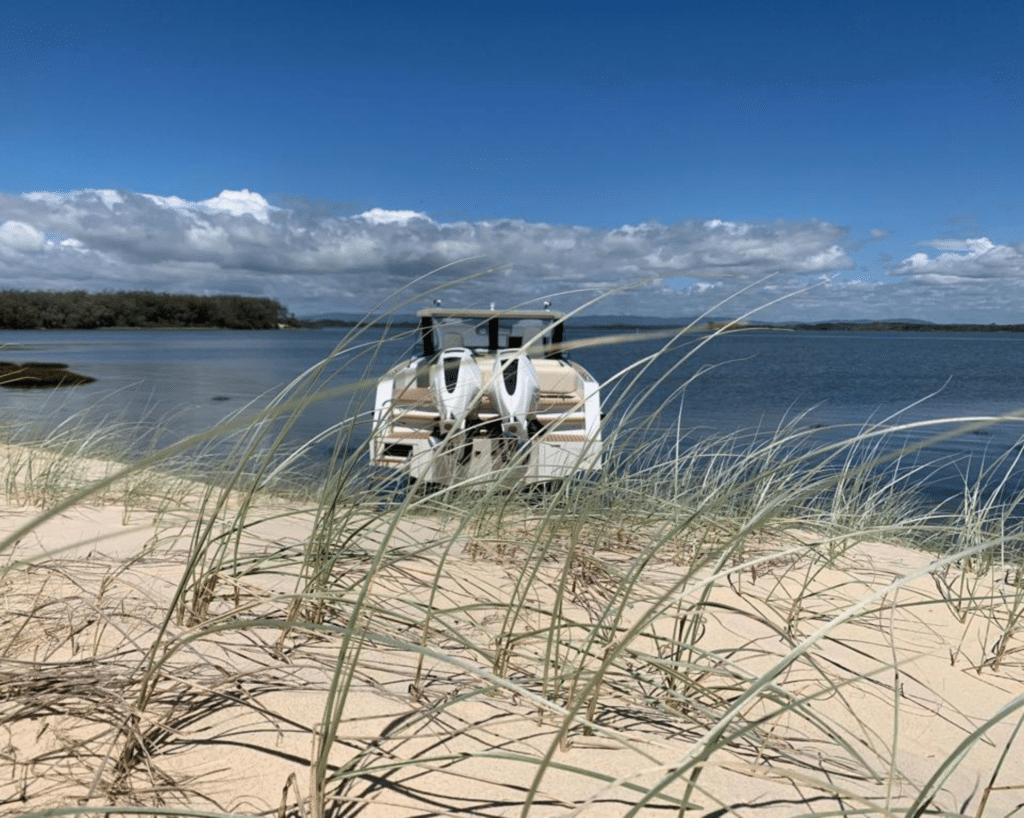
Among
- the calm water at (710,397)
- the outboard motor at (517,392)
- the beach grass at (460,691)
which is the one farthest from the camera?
the calm water at (710,397)

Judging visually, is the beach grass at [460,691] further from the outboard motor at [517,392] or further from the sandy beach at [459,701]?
the outboard motor at [517,392]

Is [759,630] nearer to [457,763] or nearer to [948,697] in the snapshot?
[948,697]

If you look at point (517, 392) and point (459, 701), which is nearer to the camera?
point (459, 701)

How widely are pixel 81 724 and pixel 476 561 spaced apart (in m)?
1.42

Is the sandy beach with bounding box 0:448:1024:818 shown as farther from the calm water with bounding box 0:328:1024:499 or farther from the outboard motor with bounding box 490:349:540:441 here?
the outboard motor with bounding box 490:349:540:441

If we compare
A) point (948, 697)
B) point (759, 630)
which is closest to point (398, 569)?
point (759, 630)

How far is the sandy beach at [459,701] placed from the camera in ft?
3.63

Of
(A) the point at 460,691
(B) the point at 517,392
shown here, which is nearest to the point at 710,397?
(B) the point at 517,392

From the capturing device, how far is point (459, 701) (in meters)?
1.19

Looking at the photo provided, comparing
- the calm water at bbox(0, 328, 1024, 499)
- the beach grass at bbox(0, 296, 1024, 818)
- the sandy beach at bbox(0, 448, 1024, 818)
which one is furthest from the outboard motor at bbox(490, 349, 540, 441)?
the sandy beach at bbox(0, 448, 1024, 818)

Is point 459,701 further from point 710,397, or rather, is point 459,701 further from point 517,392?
point 710,397

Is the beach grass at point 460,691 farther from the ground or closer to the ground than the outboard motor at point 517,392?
closer to the ground

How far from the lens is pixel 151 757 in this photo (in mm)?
1216

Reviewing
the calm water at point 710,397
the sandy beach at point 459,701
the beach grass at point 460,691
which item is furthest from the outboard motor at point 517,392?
the sandy beach at point 459,701
